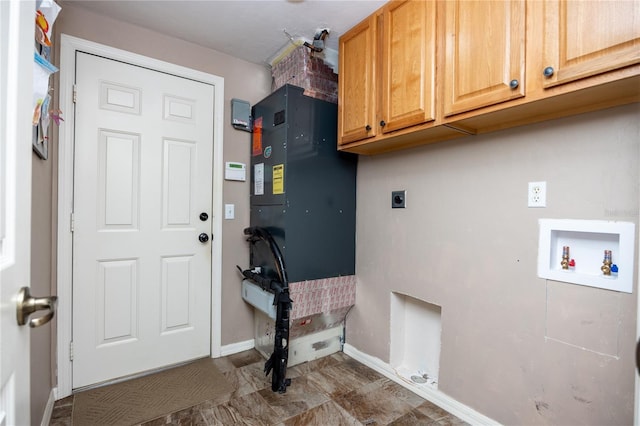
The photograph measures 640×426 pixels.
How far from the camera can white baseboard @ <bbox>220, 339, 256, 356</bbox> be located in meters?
2.41

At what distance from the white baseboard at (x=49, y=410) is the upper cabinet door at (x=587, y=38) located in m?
2.78

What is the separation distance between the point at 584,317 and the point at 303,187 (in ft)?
5.24

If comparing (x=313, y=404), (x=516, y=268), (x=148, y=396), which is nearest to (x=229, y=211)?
(x=148, y=396)

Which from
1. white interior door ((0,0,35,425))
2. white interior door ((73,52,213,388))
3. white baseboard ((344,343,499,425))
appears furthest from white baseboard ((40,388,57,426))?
white baseboard ((344,343,499,425))

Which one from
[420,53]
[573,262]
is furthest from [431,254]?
[420,53]

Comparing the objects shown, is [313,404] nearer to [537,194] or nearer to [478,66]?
[537,194]

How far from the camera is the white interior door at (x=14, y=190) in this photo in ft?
1.83

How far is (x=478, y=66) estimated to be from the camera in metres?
1.36

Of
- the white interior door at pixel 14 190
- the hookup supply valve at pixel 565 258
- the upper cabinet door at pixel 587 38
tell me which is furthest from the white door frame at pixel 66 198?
the hookup supply valve at pixel 565 258

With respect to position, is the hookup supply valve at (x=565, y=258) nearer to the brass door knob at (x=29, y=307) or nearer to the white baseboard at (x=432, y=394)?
the white baseboard at (x=432, y=394)

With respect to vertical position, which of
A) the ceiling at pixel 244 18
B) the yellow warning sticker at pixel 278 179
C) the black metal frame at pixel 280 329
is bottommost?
the black metal frame at pixel 280 329

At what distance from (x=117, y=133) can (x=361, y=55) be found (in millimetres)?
1652

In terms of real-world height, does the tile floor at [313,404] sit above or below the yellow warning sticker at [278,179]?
below

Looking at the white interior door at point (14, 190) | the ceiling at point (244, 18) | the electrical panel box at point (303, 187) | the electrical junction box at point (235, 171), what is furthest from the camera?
the electrical junction box at point (235, 171)
